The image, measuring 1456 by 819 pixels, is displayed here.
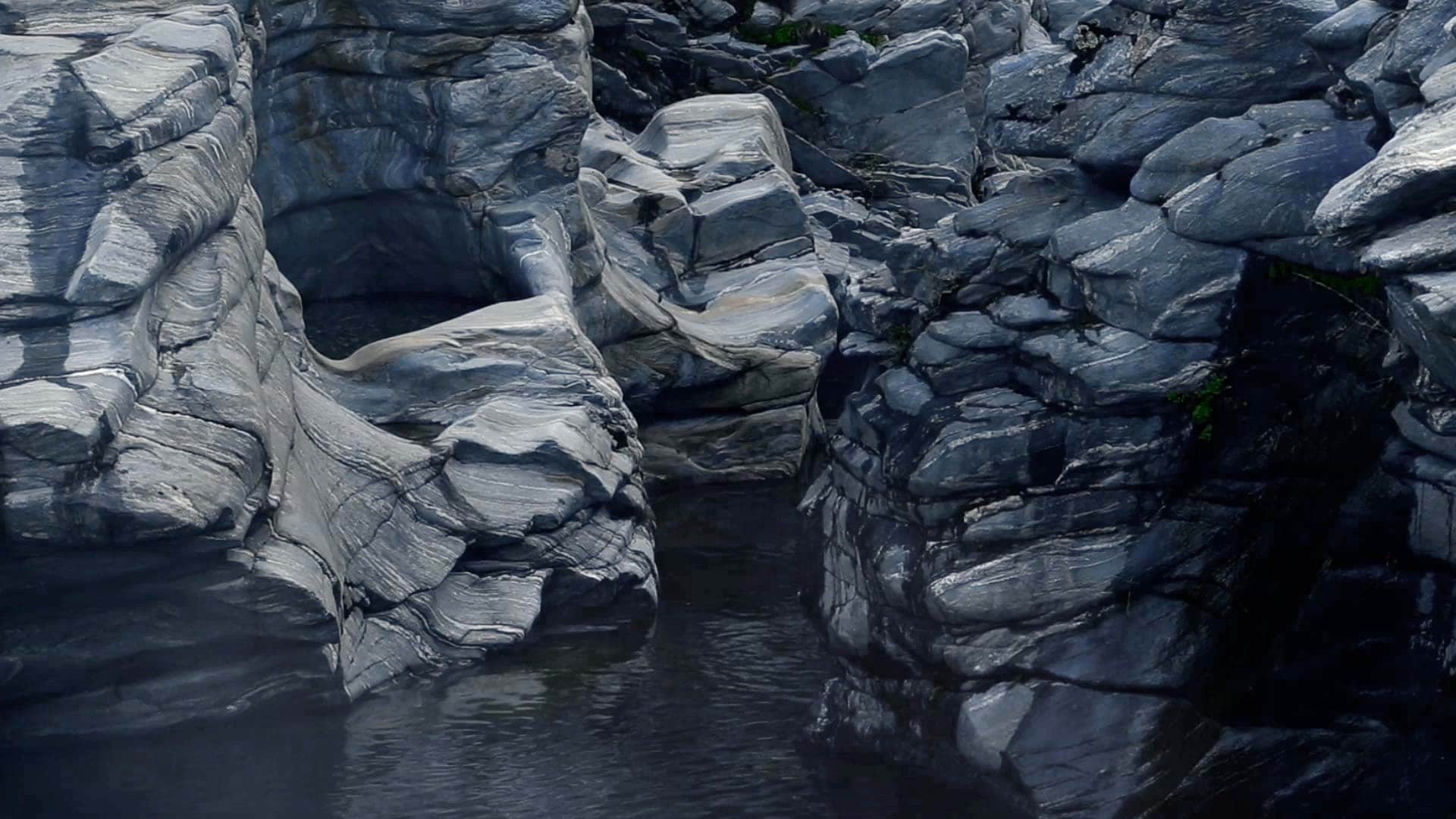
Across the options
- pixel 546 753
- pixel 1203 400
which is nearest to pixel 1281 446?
pixel 1203 400

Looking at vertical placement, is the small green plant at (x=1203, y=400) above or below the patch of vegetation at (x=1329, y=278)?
below

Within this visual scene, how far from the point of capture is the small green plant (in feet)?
46.9

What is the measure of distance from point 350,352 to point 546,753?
970 cm

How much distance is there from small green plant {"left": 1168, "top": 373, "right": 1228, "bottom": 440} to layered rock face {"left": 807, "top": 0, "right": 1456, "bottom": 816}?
0.02m

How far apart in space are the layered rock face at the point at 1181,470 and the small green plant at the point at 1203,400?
0.02m

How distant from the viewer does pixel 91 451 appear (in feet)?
49.9

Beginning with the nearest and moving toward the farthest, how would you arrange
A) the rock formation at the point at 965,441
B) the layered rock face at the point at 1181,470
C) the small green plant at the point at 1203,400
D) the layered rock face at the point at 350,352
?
the layered rock face at the point at 1181,470
the rock formation at the point at 965,441
the small green plant at the point at 1203,400
the layered rock face at the point at 350,352

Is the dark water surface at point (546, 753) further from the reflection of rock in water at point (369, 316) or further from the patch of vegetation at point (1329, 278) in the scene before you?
the reflection of rock in water at point (369, 316)

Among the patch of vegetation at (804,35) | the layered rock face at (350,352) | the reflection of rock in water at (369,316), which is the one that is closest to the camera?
the layered rock face at (350,352)

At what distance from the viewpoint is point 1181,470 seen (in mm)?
14531

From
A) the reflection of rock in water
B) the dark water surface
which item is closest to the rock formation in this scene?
the dark water surface

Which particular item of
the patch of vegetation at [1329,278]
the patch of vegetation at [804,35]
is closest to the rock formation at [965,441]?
the patch of vegetation at [1329,278]

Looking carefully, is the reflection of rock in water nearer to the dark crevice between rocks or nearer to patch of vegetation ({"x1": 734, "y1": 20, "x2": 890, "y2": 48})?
patch of vegetation ({"x1": 734, "y1": 20, "x2": 890, "y2": 48})

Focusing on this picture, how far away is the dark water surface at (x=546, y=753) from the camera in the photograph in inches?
609
